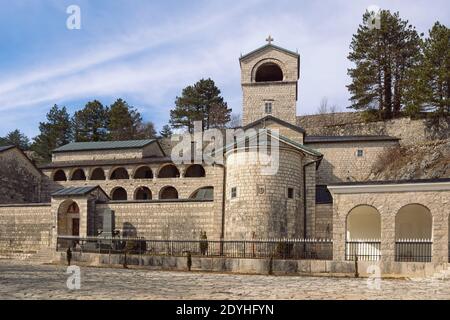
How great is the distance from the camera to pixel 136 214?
2591 cm

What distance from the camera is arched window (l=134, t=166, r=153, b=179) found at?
3991 cm

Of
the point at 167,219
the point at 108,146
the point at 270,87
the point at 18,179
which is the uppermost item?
the point at 270,87

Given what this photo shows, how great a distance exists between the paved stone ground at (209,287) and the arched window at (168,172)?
22300 millimetres

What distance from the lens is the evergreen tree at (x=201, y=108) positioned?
176 ft

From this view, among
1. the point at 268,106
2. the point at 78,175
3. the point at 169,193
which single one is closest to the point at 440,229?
the point at 268,106

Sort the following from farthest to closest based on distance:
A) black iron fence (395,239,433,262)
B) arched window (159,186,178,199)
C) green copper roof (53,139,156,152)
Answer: green copper roof (53,139,156,152)
arched window (159,186,178,199)
black iron fence (395,239,433,262)

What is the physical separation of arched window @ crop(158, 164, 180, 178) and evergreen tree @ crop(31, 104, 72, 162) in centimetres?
2131

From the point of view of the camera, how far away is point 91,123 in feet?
182

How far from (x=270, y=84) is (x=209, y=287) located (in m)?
25.0

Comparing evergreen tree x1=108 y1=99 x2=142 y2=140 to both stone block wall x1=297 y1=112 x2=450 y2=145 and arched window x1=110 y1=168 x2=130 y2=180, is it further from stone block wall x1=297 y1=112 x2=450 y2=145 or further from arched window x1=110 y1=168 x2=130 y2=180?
stone block wall x1=297 y1=112 x2=450 y2=145

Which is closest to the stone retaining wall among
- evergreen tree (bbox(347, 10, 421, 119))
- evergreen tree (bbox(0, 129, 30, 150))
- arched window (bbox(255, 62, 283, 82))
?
arched window (bbox(255, 62, 283, 82))

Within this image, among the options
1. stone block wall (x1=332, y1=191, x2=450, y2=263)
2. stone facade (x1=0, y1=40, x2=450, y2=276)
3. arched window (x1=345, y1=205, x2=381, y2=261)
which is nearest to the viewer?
stone block wall (x1=332, y1=191, x2=450, y2=263)

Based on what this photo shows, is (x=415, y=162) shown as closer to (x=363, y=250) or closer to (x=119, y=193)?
(x=363, y=250)
